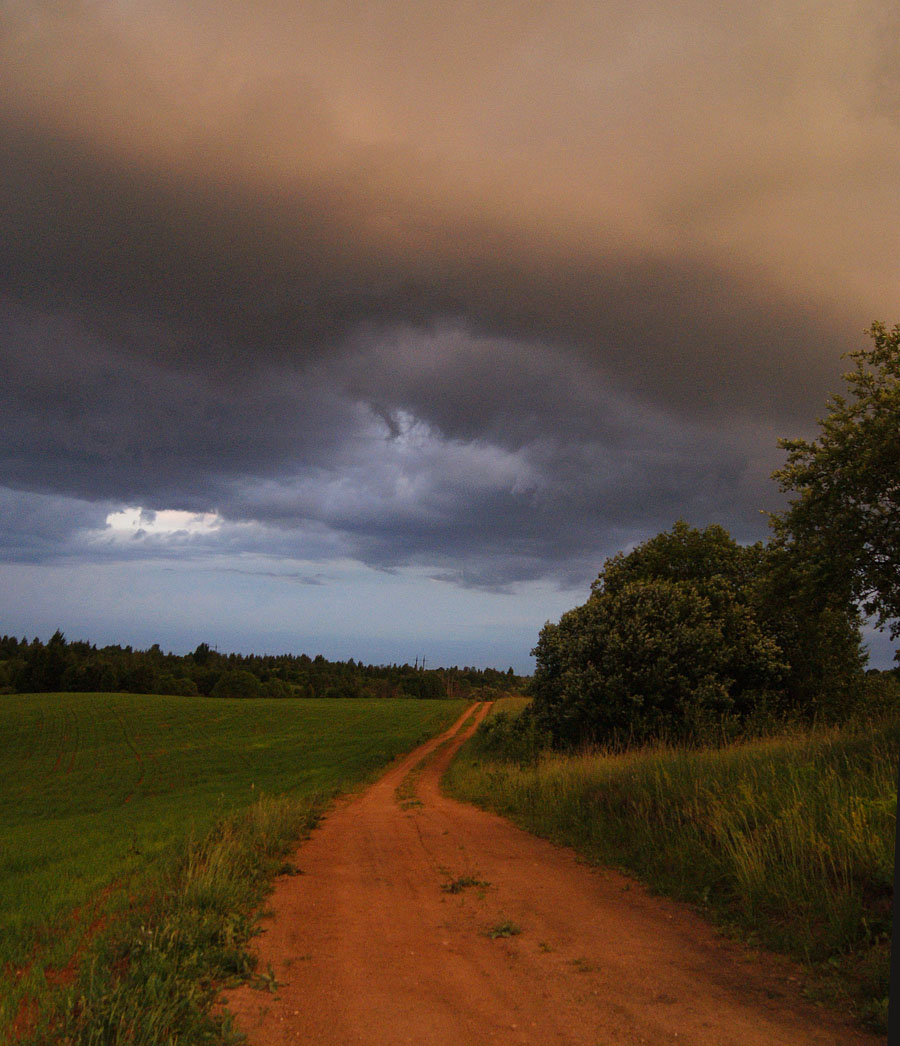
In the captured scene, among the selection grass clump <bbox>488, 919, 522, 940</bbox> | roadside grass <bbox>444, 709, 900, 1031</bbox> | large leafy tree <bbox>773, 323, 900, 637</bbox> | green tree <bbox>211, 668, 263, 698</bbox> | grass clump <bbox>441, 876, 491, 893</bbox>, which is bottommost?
green tree <bbox>211, 668, 263, 698</bbox>

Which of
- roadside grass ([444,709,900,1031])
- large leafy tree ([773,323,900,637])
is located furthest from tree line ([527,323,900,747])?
roadside grass ([444,709,900,1031])

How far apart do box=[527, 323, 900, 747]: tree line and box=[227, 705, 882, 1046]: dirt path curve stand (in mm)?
13773

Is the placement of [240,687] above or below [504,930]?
below

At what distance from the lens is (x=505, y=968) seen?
23.0 ft

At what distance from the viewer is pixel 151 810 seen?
28.0m

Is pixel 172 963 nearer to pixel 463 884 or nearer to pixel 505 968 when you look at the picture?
pixel 505 968

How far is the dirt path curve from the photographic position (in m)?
5.68

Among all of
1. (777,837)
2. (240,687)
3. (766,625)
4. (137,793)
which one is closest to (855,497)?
(766,625)

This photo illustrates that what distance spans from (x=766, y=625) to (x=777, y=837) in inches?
866

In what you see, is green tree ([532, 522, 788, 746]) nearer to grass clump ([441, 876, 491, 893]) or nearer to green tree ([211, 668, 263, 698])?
grass clump ([441, 876, 491, 893])

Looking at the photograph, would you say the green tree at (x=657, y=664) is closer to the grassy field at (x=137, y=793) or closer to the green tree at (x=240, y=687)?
the grassy field at (x=137, y=793)

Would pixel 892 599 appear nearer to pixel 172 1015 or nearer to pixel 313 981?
pixel 313 981

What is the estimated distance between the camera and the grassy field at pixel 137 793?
32.0 feet

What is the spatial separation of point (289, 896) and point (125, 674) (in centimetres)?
14978
